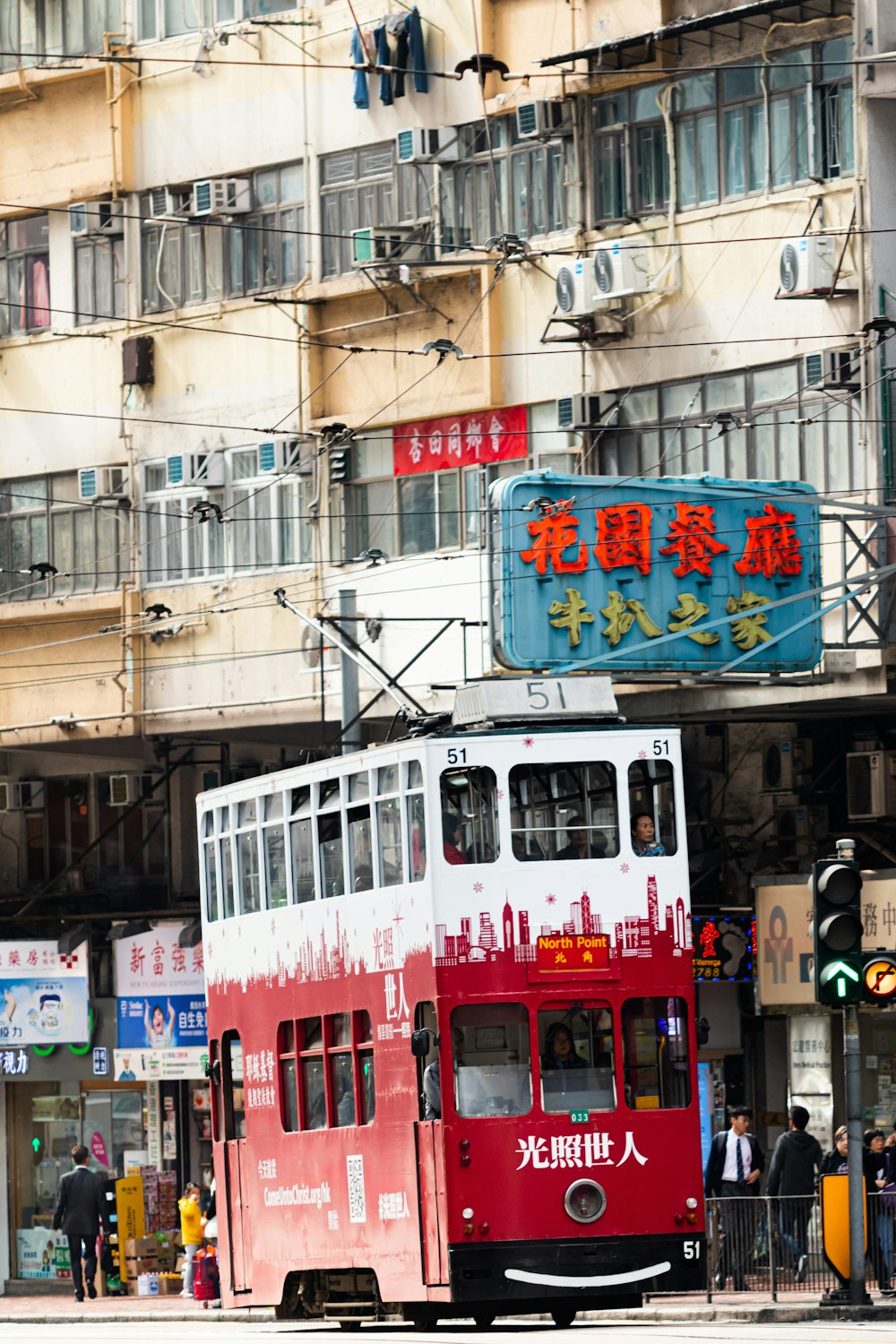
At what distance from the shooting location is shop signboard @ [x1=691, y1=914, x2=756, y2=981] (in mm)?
28078

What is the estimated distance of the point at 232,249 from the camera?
31.2 m

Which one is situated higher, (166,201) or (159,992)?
(166,201)

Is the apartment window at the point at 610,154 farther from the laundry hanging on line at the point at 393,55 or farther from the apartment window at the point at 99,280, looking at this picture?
the apartment window at the point at 99,280

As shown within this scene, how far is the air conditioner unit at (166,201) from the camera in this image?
1249 inches

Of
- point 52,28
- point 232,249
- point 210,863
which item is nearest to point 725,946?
point 210,863

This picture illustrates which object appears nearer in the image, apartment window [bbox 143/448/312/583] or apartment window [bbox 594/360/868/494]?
apartment window [bbox 594/360/868/494]

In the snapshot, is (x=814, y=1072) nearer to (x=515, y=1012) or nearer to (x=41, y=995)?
(x=515, y=1012)

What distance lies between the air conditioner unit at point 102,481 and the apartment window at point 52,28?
4.62m

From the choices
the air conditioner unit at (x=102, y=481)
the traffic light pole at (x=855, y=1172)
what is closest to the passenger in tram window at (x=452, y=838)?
the traffic light pole at (x=855, y=1172)

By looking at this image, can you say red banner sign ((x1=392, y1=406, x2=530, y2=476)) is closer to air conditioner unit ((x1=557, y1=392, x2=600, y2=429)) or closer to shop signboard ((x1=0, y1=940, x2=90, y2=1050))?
→ air conditioner unit ((x1=557, y1=392, x2=600, y2=429))

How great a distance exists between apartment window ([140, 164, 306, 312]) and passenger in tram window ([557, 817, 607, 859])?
13.1 metres

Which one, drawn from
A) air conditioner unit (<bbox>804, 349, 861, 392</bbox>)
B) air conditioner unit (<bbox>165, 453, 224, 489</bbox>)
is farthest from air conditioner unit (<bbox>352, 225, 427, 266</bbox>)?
air conditioner unit (<bbox>804, 349, 861, 392</bbox>)

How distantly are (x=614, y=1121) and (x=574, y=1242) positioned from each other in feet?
2.62

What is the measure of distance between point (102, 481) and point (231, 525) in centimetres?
200
